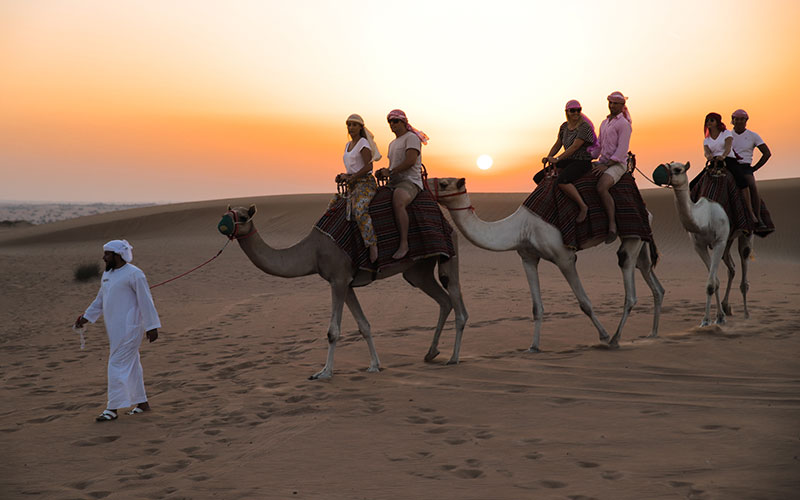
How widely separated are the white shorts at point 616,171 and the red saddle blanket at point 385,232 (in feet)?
8.06

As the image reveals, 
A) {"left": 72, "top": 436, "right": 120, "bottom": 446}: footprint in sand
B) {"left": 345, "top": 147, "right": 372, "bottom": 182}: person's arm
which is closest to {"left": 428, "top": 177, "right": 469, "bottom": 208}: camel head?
{"left": 345, "top": 147, "right": 372, "bottom": 182}: person's arm

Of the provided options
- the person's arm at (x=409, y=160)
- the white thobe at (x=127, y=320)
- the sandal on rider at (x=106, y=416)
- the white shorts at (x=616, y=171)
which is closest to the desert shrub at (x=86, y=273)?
the white thobe at (x=127, y=320)

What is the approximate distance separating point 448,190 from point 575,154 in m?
1.79

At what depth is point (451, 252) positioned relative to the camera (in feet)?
27.1

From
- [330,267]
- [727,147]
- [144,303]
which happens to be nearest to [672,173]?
[727,147]

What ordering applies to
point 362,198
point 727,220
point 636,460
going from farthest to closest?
point 727,220 < point 362,198 < point 636,460

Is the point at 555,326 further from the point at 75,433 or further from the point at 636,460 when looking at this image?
the point at 75,433

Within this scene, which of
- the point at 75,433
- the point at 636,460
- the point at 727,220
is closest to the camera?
the point at 636,460

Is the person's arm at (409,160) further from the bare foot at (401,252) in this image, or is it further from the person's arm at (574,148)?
the person's arm at (574,148)

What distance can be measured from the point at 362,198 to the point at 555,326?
4691 mm

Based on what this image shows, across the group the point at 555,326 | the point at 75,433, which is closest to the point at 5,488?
the point at 75,433

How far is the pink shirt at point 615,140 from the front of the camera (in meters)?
9.05

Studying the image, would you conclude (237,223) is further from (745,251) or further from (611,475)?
(745,251)

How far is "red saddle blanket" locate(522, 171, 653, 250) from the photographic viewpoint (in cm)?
882
